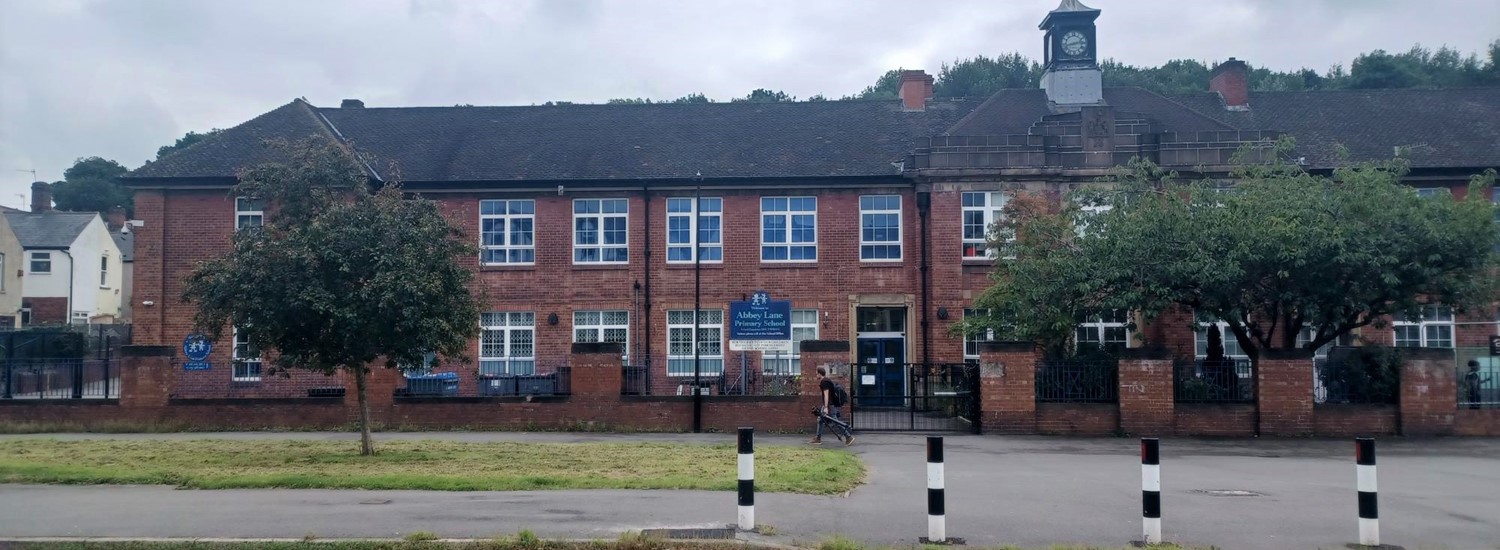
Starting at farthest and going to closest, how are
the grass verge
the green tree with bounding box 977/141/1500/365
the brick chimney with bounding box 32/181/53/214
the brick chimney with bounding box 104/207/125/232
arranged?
the brick chimney with bounding box 104/207/125/232 < the brick chimney with bounding box 32/181/53/214 < the green tree with bounding box 977/141/1500/365 < the grass verge

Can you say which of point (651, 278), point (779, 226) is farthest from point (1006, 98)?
point (651, 278)

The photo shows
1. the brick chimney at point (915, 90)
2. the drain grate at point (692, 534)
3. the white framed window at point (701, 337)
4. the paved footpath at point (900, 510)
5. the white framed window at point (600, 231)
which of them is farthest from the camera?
the brick chimney at point (915, 90)

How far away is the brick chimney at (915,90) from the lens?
34.2m

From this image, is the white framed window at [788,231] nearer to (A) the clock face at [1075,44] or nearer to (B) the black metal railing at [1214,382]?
(A) the clock face at [1075,44]

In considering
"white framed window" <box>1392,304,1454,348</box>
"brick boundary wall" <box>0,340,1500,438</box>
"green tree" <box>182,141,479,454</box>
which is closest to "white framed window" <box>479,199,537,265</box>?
"brick boundary wall" <box>0,340,1500,438</box>

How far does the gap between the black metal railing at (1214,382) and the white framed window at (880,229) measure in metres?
9.37

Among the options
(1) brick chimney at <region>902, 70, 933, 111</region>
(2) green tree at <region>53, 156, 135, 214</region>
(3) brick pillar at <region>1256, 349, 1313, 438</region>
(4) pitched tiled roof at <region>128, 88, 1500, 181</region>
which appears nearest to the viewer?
(3) brick pillar at <region>1256, 349, 1313, 438</region>

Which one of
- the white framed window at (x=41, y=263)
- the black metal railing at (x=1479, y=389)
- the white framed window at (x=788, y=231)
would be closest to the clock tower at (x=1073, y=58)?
the white framed window at (x=788, y=231)

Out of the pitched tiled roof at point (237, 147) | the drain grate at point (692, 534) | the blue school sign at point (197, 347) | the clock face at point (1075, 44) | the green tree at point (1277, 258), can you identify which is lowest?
the drain grate at point (692, 534)

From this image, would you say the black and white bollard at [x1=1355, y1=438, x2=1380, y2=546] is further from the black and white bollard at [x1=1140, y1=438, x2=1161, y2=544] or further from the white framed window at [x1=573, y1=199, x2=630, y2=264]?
the white framed window at [x1=573, y1=199, x2=630, y2=264]

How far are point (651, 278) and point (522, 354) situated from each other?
398 cm

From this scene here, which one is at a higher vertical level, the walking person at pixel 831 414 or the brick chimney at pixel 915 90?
the brick chimney at pixel 915 90

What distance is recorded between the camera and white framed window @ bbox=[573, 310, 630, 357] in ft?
96.5

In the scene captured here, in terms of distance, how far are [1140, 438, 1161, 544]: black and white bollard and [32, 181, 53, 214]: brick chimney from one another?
→ 62740 mm
